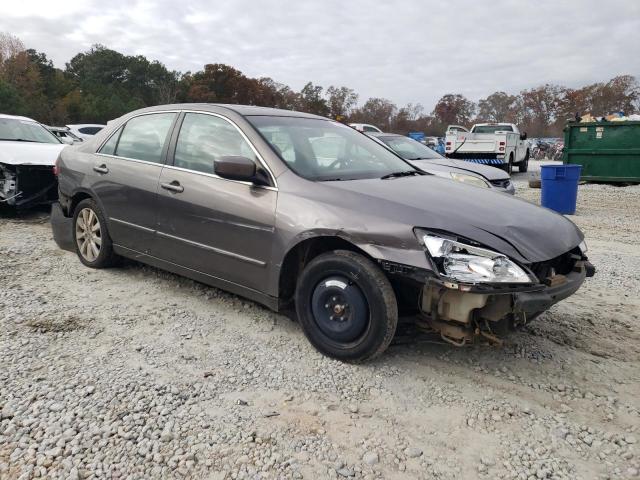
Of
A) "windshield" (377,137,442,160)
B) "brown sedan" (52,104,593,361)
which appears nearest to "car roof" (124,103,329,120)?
"brown sedan" (52,104,593,361)

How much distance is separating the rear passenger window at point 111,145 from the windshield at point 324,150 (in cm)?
165

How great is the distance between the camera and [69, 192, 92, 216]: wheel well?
503 centimetres

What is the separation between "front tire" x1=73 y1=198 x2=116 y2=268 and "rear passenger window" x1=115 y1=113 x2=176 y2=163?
651mm

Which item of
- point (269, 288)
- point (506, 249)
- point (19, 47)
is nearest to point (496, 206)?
point (506, 249)

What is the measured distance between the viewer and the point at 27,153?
7.52 metres

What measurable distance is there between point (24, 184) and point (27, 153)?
577 millimetres

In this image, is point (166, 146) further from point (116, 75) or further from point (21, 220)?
point (116, 75)

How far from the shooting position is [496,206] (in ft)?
11.0

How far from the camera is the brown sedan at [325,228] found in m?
2.85

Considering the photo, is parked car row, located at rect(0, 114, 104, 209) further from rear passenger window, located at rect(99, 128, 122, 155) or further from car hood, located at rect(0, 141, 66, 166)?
rear passenger window, located at rect(99, 128, 122, 155)

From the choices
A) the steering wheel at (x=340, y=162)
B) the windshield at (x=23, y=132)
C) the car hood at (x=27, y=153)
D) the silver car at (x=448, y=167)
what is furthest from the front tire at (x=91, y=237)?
the windshield at (x=23, y=132)

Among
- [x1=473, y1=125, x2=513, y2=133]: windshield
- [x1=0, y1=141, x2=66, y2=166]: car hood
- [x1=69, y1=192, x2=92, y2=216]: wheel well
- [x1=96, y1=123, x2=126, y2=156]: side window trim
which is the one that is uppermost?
[x1=473, y1=125, x2=513, y2=133]: windshield

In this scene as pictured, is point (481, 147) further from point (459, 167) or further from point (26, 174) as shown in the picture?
point (26, 174)

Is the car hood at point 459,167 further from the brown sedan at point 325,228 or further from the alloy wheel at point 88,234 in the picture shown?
the alloy wheel at point 88,234
